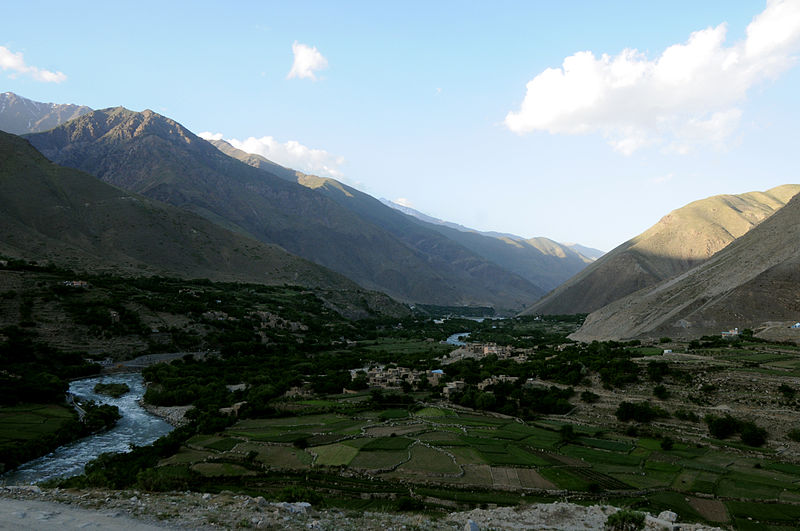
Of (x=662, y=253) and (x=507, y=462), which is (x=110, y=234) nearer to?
(x=507, y=462)

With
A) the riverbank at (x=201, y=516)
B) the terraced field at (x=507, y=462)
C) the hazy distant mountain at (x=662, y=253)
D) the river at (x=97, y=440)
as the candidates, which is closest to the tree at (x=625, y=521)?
the riverbank at (x=201, y=516)

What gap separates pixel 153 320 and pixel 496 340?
63.8 meters

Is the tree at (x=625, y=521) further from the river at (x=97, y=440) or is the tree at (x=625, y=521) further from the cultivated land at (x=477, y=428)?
the river at (x=97, y=440)

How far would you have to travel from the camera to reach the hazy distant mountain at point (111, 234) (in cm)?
10221

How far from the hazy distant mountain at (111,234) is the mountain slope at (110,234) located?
188 mm

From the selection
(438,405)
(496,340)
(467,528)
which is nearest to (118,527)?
(467,528)

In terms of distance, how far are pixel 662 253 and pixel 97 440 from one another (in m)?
160

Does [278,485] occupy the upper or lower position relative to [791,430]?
lower

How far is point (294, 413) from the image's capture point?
42.1 m

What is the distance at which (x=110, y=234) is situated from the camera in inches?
4707

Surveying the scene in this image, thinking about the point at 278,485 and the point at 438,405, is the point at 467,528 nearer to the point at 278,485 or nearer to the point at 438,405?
the point at 278,485

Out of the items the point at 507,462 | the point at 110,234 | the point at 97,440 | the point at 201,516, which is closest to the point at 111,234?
the point at 110,234

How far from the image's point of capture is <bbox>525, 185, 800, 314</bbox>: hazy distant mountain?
5635 inches

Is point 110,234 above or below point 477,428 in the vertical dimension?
above
